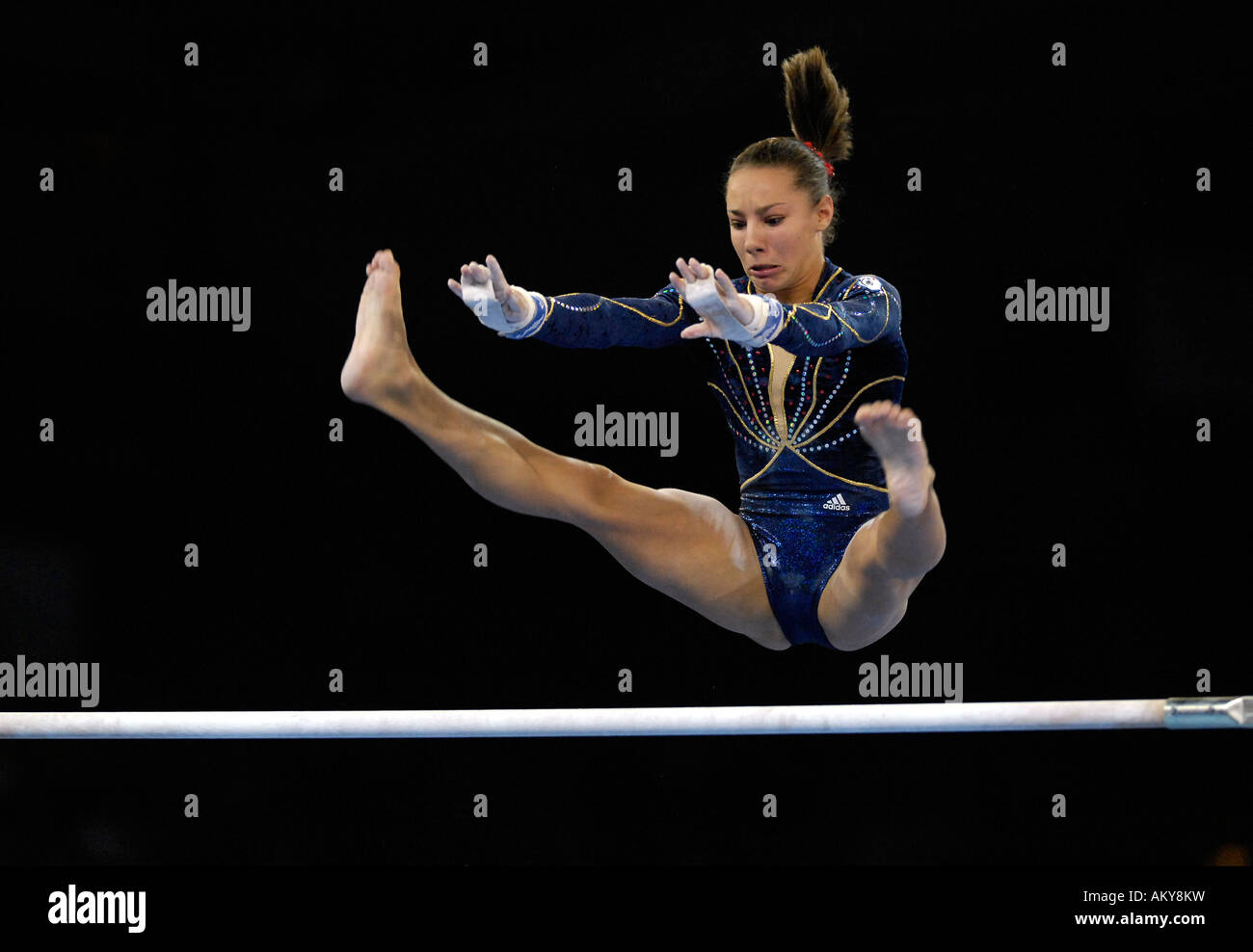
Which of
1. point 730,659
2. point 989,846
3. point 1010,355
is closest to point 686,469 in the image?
point 730,659

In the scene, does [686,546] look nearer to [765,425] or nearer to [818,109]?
[765,425]

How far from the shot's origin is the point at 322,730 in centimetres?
352

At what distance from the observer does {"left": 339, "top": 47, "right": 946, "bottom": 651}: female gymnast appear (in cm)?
344

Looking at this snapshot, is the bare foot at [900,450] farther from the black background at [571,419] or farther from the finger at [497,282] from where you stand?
the black background at [571,419]

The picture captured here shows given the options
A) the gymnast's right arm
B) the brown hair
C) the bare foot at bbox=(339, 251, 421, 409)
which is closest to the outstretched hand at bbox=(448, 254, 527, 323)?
the gymnast's right arm

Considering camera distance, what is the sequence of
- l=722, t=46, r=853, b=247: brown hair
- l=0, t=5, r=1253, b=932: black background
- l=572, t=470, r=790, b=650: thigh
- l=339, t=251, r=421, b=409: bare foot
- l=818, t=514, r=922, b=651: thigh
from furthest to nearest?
l=0, t=5, r=1253, b=932: black background < l=722, t=46, r=853, b=247: brown hair < l=572, t=470, r=790, b=650: thigh < l=818, t=514, r=922, b=651: thigh < l=339, t=251, r=421, b=409: bare foot

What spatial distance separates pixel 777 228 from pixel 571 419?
1.28 m


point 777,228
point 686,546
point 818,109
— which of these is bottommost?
point 686,546

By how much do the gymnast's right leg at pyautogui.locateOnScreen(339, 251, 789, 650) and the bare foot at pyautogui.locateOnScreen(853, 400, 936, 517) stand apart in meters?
0.75

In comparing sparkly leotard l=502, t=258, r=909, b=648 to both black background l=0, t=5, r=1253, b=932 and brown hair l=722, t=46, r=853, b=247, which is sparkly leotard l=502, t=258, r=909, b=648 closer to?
brown hair l=722, t=46, r=853, b=247

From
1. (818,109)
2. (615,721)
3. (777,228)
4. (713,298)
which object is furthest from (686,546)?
(818,109)

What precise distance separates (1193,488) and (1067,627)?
2.02 feet

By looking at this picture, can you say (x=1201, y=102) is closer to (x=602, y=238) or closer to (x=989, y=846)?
(x=602, y=238)

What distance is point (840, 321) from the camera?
11.3ft
